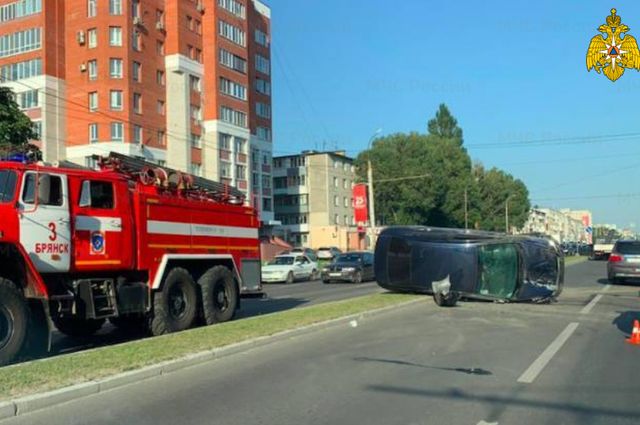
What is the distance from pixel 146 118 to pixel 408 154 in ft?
113

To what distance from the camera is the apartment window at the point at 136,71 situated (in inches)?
2359

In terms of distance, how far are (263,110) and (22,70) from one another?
27.7 metres

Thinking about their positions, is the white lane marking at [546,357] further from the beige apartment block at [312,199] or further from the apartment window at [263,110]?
the beige apartment block at [312,199]

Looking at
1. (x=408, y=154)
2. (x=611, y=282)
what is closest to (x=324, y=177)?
(x=408, y=154)

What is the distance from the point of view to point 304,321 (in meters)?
13.2

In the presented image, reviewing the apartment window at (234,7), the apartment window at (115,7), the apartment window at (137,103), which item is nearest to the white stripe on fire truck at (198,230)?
the apartment window at (137,103)

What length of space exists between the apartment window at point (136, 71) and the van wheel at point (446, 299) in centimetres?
4846

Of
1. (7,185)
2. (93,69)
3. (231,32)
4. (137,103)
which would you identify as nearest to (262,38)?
(231,32)

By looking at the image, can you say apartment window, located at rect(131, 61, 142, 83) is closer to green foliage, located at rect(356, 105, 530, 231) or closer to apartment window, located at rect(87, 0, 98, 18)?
apartment window, located at rect(87, 0, 98, 18)

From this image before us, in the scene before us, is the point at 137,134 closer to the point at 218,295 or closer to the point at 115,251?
the point at 218,295

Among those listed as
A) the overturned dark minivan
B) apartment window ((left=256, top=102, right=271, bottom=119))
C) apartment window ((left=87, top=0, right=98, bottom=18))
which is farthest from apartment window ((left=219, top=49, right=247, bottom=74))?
the overturned dark minivan

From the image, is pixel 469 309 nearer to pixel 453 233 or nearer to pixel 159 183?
pixel 453 233

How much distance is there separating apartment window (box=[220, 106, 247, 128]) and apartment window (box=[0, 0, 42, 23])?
19.1 meters

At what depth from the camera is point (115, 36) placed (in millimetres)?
59031
